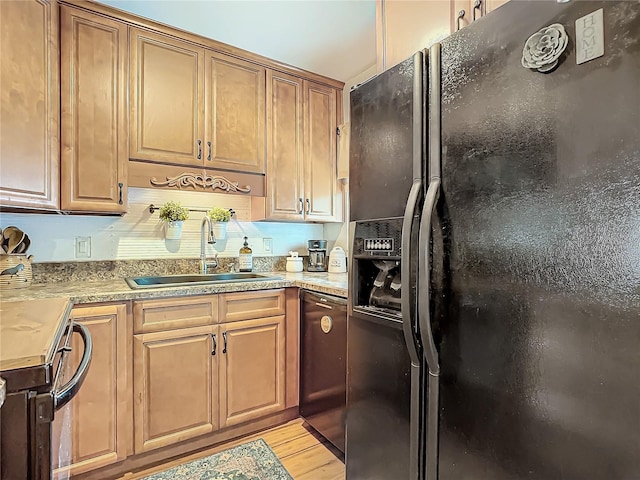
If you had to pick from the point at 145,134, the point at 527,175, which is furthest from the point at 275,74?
the point at 527,175

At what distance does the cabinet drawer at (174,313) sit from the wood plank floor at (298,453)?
0.72 m

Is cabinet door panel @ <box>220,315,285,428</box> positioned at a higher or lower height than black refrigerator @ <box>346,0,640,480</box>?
lower

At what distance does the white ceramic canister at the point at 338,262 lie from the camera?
8.38 feet

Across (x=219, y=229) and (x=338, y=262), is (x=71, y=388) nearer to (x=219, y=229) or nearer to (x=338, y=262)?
(x=219, y=229)

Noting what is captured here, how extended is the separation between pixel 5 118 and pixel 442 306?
6.18 feet

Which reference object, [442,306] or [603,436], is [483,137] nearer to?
[442,306]

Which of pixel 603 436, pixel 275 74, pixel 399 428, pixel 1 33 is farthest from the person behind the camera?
pixel 275 74

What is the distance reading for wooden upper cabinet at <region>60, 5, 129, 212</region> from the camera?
180 centimetres

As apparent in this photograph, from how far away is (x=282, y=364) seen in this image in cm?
218

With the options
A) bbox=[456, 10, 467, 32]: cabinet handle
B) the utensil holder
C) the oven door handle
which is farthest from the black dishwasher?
the utensil holder

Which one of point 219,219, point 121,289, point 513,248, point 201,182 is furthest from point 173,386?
point 513,248

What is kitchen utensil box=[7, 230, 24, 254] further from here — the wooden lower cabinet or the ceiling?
the ceiling

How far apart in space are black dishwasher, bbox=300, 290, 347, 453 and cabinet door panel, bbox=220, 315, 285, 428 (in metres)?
0.16

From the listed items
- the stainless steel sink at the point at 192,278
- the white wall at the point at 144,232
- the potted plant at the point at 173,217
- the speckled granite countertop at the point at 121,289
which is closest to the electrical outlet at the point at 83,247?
the white wall at the point at 144,232
